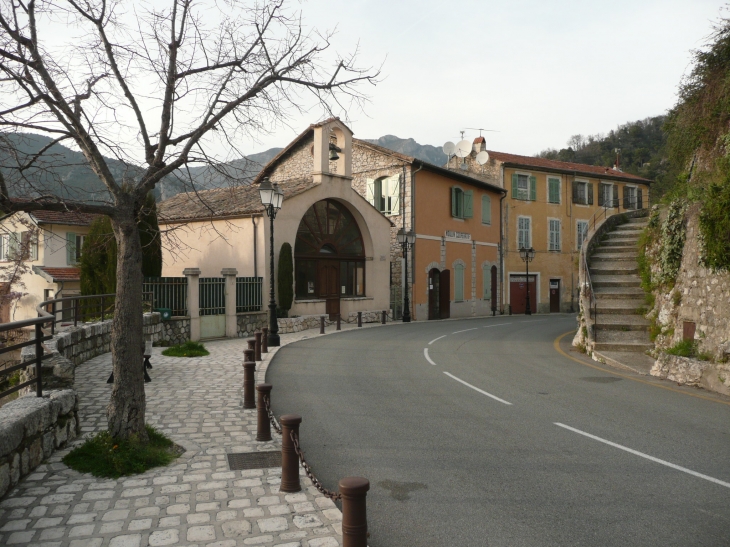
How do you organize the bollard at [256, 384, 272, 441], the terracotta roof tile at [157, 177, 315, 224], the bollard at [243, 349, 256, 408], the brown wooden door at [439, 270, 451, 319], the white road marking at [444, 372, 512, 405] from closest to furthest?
the bollard at [256, 384, 272, 441], the bollard at [243, 349, 256, 408], the white road marking at [444, 372, 512, 405], the terracotta roof tile at [157, 177, 315, 224], the brown wooden door at [439, 270, 451, 319]

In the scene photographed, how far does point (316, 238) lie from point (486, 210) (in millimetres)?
13781

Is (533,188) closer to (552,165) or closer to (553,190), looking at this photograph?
(553,190)

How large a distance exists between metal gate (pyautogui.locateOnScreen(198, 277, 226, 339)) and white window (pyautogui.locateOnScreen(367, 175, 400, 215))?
467 inches

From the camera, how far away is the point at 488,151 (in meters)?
36.6

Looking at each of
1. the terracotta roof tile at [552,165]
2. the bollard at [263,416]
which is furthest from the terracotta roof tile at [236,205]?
the terracotta roof tile at [552,165]

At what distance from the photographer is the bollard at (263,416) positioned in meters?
6.53

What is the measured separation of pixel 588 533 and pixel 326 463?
2603 millimetres

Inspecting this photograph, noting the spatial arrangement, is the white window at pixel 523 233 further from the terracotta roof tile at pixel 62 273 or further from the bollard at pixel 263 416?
the bollard at pixel 263 416

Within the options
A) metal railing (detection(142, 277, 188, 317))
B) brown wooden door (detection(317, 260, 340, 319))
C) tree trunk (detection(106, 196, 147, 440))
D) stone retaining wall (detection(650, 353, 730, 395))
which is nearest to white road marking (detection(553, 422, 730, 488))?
stone retaining wall (detection(650, 353, 730, 395))

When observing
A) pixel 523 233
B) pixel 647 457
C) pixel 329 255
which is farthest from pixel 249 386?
pixel 523 233

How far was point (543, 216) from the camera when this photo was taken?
36.6 metres

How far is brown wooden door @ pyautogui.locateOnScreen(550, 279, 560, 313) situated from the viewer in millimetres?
37188

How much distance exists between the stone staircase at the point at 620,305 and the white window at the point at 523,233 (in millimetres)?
17040

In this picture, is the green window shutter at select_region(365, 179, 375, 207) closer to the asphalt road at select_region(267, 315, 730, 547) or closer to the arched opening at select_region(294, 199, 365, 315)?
the arched opening at select_region(294, 199, 365, 315)
